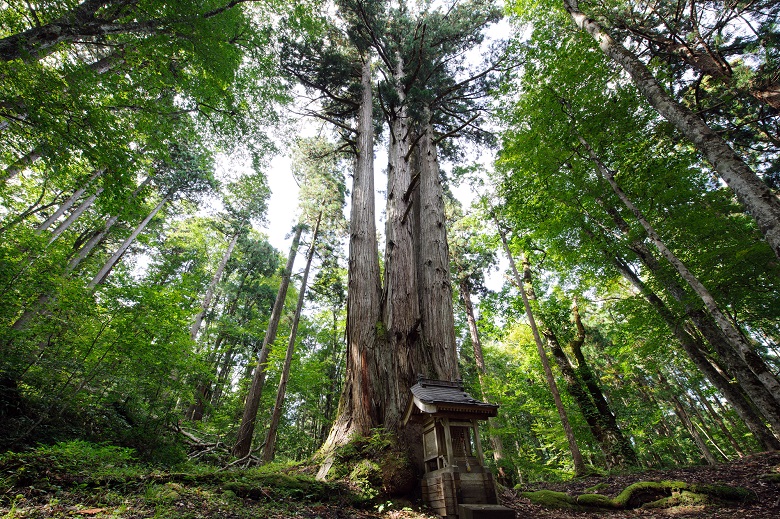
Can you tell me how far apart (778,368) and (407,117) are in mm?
30723

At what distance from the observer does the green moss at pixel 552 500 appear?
497cm

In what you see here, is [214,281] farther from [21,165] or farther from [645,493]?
[645,493]

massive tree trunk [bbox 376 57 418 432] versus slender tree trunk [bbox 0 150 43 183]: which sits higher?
slender tree trunk [bbox 0 150 43 183]

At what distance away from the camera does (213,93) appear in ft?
23.0

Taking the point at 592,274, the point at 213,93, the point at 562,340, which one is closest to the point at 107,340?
the point at 213,93

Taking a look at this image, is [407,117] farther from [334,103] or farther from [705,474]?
[705,474]

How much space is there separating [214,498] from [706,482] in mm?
7519

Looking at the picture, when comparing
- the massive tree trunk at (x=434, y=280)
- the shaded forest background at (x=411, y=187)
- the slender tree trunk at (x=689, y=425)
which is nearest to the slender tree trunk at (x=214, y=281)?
the shaded forest background at (x=411, y=187)

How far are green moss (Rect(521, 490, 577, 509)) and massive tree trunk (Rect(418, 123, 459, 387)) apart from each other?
8.18ft

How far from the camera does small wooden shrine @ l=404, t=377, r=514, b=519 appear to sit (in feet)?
11.6

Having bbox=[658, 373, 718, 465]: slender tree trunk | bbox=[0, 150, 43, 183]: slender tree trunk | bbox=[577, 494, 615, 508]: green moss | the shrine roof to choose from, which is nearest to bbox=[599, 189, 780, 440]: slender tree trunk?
bbox=[577, 494, 615, 508]: green moss

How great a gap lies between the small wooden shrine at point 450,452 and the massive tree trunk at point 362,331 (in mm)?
829

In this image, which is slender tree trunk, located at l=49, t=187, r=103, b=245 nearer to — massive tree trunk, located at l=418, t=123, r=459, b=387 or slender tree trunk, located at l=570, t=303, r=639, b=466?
massive tree trunk, located at l=418, t=123, r=459, b=387

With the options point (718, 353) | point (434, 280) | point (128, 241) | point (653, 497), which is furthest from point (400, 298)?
point (128, 241)
